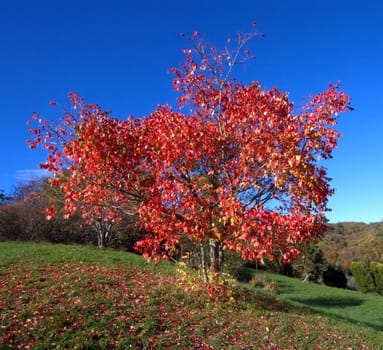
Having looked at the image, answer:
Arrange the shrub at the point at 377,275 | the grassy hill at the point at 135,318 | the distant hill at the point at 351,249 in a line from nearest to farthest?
the grassy hill at the point at 135,318
the shrub at the point at 377,275
the distant hill at the point at 351,249

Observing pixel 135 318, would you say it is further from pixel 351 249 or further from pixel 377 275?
pixel 351 249

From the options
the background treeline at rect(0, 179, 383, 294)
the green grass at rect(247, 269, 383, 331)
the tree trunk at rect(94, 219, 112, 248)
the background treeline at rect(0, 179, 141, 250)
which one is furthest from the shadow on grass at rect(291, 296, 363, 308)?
the tree trunk at rect(94, 219, 112, 248)

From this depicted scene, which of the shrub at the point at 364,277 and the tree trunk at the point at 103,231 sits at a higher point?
the tree trunk at the point at 103,231

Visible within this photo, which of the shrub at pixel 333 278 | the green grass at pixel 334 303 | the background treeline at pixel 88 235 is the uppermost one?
the background treeline at pixel 88 235

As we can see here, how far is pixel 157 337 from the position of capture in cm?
548

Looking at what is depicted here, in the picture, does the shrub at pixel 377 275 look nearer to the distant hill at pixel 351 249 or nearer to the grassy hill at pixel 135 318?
the distant hill at pixel 351 249

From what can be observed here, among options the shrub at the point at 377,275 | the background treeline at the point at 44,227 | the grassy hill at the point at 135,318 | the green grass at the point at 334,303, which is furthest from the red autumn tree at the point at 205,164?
the shrub at the point at 377,275

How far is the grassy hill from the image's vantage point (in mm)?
5230

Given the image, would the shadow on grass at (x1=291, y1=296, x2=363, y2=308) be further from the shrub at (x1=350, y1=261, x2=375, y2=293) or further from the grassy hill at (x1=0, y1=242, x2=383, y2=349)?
the shrub at (x1=350, y1=261, x2=375, y2=293)

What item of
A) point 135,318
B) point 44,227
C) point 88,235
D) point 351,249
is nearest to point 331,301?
point 135,318

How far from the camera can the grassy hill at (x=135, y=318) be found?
17.2 ft

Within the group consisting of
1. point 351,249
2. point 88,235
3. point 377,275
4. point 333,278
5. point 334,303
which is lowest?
point 334,303

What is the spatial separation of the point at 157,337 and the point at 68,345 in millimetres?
1362

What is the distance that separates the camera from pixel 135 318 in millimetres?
6062
